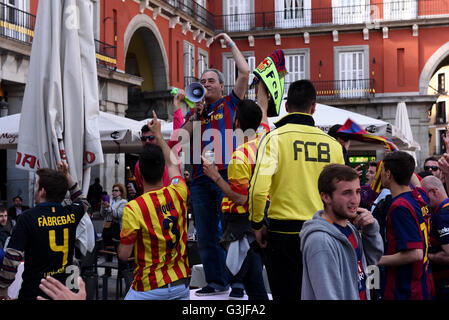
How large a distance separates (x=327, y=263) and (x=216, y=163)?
91.9 inches

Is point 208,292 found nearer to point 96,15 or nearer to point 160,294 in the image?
point 160,294

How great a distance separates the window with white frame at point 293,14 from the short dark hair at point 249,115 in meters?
26.8

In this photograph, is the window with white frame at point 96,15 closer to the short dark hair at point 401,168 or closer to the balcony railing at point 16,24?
the balcony railing at point 16,24

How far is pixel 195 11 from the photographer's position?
90.4ft

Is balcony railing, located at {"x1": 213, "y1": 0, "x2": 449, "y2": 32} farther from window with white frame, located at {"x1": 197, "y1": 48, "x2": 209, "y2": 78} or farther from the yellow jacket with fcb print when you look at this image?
the yellow jacket with fcb print

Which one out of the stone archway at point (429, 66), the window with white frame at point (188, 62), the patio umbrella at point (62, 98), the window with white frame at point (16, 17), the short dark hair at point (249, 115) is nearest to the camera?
the short dark hair at point (249, 115)

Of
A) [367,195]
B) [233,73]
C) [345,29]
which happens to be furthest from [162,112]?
[367,195]

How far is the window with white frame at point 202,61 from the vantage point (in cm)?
2825

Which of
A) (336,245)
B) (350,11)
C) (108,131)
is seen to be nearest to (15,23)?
(108,131)

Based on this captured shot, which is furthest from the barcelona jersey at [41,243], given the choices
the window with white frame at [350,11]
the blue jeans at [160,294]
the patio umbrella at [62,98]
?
the window with white frame at [350,11]

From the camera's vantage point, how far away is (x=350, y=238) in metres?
2.92

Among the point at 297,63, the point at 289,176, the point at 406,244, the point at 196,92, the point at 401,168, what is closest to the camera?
the point at 406,244
